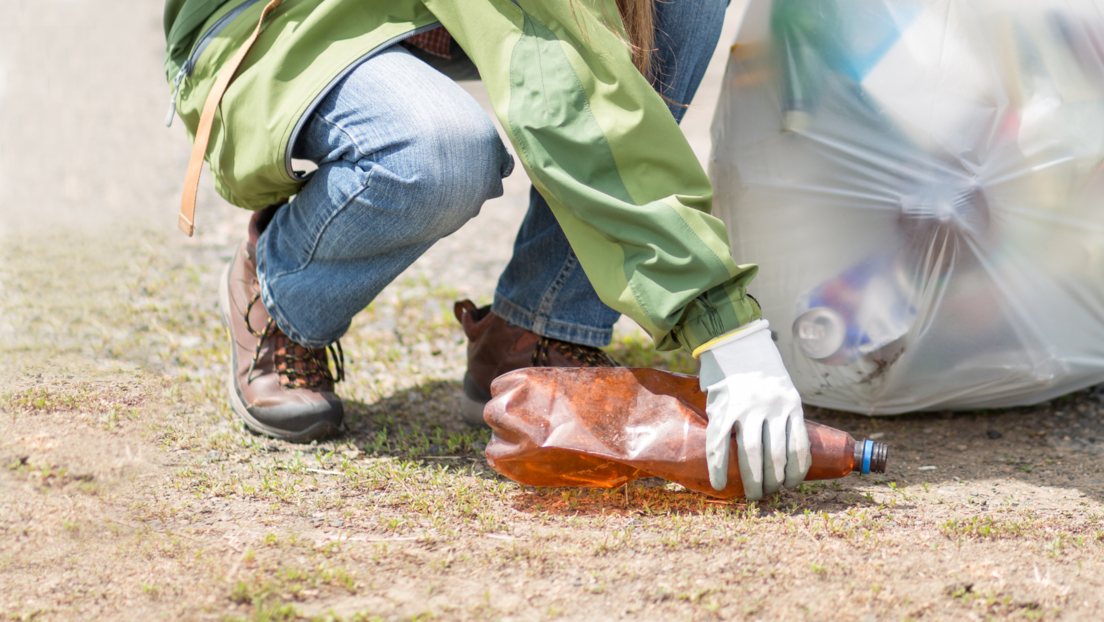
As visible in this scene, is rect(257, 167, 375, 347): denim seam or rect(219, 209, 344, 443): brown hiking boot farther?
rect(219, 209, 344, 443): brown hiking boot

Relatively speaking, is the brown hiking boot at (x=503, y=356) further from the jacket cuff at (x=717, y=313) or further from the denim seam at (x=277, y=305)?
the jacket cuff at (x=717, y=313)

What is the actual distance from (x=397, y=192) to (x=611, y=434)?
1.78 feet

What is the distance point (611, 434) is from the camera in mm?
1416

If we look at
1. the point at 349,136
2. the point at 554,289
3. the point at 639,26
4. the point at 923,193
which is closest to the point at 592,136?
the point at 639,26

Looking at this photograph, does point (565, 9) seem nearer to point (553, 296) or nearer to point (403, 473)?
point (553, 296)

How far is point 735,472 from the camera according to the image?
54.4 inches

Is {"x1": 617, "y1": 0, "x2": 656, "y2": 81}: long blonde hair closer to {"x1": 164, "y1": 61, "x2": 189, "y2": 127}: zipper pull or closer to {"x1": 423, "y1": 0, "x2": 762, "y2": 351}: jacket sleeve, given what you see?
{"x1": 423, "y1": 0, "x2": 762, "y2": 351}: jacket sleeve

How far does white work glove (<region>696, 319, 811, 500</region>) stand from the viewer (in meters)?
1.33

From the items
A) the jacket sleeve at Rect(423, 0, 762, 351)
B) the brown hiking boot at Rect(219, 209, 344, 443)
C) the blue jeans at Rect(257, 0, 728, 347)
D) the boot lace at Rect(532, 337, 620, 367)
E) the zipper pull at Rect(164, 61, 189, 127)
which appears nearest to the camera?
the jacket sleeve at Rect(423, 0, 762, 351)

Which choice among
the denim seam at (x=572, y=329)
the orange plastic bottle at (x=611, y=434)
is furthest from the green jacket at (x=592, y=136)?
the denim seam at (x=572, y=329)

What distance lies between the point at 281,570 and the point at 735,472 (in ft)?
2.28

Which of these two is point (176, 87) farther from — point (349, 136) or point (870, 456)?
point (870, 456)

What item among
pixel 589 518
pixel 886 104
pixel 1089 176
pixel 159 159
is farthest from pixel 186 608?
pixel 159 159

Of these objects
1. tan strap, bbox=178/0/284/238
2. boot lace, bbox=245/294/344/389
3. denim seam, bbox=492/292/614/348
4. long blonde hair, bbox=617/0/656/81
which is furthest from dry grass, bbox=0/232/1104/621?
long blonde hair, bbox=617/0/656/81
